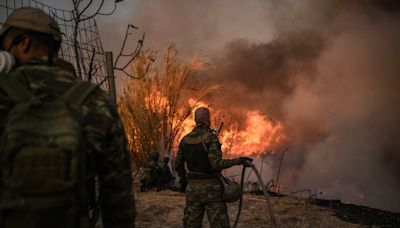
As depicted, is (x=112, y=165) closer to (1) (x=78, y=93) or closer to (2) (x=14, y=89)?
(1) (x=78, y=93)

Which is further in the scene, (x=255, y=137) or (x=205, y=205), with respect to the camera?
(x=255, y=137)

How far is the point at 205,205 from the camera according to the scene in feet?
17.9

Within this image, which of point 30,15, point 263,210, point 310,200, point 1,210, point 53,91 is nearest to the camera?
point 1,210

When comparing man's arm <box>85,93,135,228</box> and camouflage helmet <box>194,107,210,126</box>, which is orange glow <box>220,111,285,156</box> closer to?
camouflage helmet <box>194,107,210,126</box>

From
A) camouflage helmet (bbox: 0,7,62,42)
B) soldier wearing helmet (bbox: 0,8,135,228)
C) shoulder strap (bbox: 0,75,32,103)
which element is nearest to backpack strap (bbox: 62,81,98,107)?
soldier wearing helmet (bbox: 0,8,135,228)

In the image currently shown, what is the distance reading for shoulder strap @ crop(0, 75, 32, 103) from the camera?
178 cm

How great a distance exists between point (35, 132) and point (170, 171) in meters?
11.5

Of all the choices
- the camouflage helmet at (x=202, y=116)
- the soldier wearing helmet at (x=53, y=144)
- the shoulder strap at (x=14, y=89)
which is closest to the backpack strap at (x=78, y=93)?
the soldier wearing helmet at (x=53, y=144)

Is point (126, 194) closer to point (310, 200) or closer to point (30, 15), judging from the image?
point (30, 15)

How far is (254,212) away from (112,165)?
7.82 metres

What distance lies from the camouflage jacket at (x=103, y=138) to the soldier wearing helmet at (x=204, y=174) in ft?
10.9

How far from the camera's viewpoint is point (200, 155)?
539 centimetres

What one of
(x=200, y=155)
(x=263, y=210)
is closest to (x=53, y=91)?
(x=200, y=155)

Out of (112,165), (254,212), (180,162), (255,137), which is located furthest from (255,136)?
(112,165)
